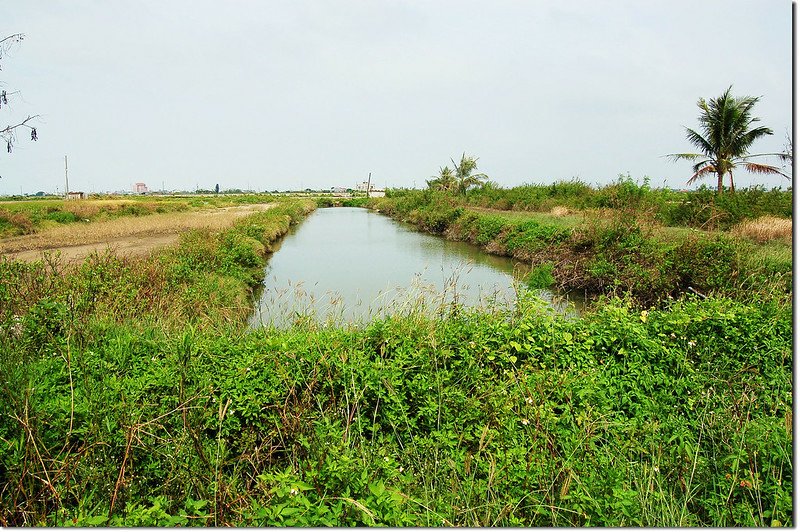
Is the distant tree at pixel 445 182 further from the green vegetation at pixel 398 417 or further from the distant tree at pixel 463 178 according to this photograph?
the green vegetation at pixel 398 417

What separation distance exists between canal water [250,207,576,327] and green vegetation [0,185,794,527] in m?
1.00

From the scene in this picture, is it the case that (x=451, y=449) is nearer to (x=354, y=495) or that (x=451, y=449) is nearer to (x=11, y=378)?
(x=354, y=495)

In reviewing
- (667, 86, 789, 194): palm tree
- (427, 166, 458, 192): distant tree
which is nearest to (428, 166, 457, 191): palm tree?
(427, 166, 458, 192): distant tree

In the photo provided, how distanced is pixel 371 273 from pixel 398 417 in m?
10.1

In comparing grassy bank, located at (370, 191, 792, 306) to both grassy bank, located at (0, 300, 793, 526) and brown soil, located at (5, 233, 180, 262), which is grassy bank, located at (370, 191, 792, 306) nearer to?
grassy bank, located at (0, 300, 793, 526)

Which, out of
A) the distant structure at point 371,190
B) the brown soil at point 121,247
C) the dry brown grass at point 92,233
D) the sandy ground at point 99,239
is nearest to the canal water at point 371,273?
the brown soil at point 121,247

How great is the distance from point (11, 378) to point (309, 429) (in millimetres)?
1553

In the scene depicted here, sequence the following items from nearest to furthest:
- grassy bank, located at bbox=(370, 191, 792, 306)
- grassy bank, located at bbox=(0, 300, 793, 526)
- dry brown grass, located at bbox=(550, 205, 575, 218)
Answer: grassy bank, located at bbox=(0, 300, 793, 526) → grassy bank, located at bbox=(370, 191, 792, 306) → dry brown grass, located at bbox=(550, 205, 575, 218)

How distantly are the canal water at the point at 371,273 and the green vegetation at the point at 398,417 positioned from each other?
1.00 metres

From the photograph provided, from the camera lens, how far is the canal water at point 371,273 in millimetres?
6579

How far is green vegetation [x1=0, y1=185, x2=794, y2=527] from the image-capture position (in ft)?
7.15

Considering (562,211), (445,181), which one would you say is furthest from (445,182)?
(562,211)

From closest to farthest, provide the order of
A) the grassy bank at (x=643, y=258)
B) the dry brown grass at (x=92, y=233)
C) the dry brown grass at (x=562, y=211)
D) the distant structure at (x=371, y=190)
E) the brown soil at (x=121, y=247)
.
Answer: the grassy bank at (x=643, y=258)
the brown soil at (x=121, y=247)
the dry brown grass at (x=92, y=233)
the dry brown grass at (x=562, y=211)
the distant structure at (x=371, y=190)

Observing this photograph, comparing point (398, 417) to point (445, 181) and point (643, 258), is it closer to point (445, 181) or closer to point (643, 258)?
point (643, 258)
